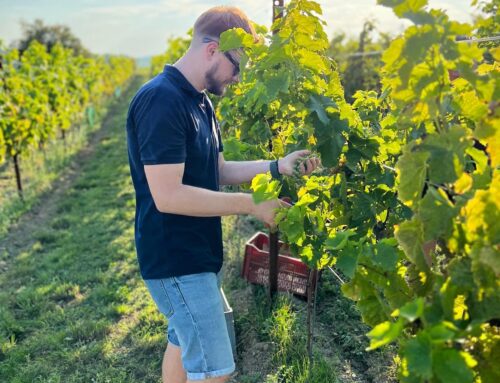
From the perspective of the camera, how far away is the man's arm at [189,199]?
71.7 inches

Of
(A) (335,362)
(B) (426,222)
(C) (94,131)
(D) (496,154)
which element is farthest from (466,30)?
(C) (94,131)

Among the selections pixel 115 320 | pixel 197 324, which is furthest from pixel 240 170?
pixel 115 320

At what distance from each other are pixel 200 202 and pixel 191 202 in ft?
0.11

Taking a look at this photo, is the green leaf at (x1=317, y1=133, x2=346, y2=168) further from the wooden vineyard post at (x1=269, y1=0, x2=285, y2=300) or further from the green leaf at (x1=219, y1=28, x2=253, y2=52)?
the wooden vineyard post at (x1=269, y1=0, x2=285, y2=300)

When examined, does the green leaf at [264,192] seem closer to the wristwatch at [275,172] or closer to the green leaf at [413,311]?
the wristwatch at [275,172]

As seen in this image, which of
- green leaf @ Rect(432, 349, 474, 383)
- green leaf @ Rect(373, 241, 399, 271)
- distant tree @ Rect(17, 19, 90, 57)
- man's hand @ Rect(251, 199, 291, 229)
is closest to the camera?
green leaf @ Rect(432, 349, 474, 383)

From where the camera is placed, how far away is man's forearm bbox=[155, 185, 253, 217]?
185 centimetres

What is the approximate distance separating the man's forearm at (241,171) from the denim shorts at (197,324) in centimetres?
57

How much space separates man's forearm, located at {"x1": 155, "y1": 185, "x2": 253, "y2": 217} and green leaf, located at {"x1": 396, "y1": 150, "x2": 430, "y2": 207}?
748 mm

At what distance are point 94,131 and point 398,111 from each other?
12.6 metres

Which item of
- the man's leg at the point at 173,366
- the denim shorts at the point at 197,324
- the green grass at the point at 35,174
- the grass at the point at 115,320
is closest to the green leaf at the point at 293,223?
the denim shorts at the point at 197,324

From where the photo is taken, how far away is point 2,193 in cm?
728

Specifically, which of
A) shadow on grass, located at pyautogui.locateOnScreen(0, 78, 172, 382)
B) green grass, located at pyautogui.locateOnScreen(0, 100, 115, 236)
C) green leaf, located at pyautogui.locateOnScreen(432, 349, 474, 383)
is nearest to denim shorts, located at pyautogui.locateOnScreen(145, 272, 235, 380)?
green leaf, located at pyautogui.locateOnScreen(432, 349, 474, 383)

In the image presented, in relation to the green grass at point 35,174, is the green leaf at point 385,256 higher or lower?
higher
